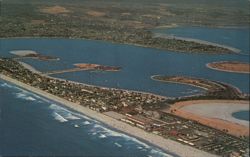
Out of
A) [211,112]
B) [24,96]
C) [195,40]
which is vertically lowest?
[24,96]

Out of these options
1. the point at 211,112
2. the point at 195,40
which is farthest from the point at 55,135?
the point at 195,40

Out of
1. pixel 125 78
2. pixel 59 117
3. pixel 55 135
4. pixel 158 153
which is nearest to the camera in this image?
pixel 158 153

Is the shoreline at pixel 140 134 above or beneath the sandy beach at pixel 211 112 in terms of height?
beneath

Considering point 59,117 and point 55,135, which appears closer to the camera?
point 55,135

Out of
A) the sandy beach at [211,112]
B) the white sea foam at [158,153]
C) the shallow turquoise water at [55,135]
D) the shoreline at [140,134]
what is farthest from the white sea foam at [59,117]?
the white sea foam at [158,153]

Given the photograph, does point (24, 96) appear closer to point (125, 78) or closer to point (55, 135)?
point (125, 78)

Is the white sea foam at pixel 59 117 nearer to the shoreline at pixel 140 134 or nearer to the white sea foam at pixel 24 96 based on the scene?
the shoreline at pixel 140 134

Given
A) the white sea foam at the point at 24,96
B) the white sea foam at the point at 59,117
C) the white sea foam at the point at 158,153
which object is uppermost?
the white sea foam at the point at 59,117

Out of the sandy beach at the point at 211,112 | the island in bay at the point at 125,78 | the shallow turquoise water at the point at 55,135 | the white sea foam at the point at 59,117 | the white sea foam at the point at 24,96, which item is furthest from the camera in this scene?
the white sea foam at the point at 24,96

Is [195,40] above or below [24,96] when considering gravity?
above
